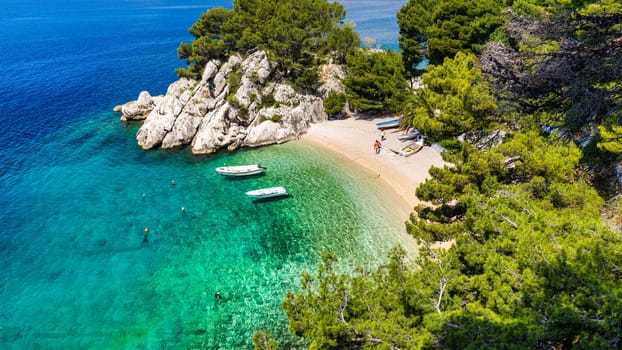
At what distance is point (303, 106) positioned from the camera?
1843 inches

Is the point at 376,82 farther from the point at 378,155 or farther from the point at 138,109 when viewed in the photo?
the point at 138,109

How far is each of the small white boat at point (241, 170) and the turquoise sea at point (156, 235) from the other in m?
1.02

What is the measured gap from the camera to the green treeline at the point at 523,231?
9.52 m

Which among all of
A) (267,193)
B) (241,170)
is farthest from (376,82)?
(267,193)

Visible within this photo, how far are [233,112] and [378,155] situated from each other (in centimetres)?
2096

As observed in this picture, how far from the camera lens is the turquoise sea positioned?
2036cm

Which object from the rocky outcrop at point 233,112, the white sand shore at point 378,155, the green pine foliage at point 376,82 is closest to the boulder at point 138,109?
the rocky outcrop at point 233,112

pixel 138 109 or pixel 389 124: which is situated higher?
pixel 138 109

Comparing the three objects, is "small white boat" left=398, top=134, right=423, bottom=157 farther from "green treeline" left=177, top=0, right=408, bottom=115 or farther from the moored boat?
"green treeline" left=177, top=0, right=408, bottom=115

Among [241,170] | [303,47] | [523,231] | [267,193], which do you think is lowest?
[267,193]

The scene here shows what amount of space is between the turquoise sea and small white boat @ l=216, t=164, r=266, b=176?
40.0 inches

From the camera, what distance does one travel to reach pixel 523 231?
12.0 meters

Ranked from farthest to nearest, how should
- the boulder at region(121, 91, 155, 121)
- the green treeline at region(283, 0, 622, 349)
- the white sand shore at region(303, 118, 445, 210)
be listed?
the boulder at region(121, 91, 155, 121) → the white sand shore at region(303, 118, 445, 210) → the green treeline at region(283, 0, 622, 349)

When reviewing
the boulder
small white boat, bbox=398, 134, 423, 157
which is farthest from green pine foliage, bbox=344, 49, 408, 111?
the boulder
